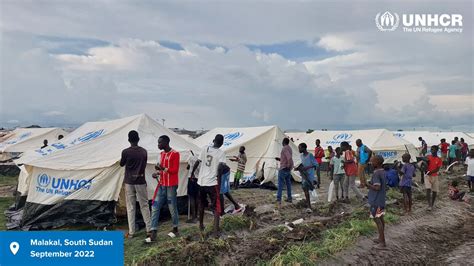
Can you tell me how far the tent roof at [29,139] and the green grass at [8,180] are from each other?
380cm


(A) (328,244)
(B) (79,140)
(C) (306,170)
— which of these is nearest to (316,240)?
(A) (328,244)

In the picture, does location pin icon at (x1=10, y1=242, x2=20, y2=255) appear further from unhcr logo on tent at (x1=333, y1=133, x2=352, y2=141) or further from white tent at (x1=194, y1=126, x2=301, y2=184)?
unhcr logo on tent at (x1=333, y1=133, x2=352, y2=141)

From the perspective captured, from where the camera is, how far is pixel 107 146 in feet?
30.6

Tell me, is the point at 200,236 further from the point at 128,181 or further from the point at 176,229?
the point at 128,181

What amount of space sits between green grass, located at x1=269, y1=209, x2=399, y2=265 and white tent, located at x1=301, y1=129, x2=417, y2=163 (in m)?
12.1

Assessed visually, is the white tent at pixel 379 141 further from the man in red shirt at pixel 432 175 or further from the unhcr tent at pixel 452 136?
the unhcr tent at pixel 452 136

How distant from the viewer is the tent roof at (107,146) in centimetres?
866

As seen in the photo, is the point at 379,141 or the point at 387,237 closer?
the point at 387,237

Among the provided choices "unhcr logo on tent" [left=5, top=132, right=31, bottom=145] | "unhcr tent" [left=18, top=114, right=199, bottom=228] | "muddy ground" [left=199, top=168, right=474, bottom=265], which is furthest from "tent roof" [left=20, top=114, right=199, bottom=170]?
"unhcr logo on tent" [left=5, top=132, right=31, bottom=145]

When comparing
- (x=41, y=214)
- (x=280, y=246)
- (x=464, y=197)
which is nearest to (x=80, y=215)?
(x=41, y=214)

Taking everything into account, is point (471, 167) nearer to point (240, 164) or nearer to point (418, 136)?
point (240, 164)

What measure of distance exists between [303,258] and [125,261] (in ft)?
8.54

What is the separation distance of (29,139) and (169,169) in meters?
19.2

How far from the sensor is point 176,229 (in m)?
7.38
